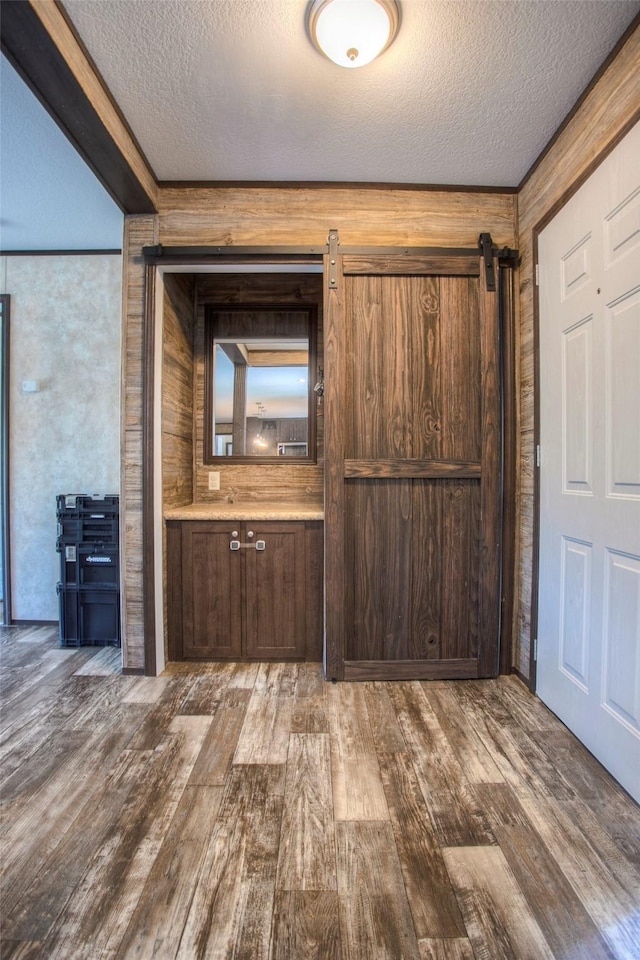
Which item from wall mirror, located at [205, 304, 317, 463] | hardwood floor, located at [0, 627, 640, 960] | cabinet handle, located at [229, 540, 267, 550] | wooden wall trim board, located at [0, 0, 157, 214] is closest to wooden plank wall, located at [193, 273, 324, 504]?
wall mirror, located at [205, 304, 317, 463]

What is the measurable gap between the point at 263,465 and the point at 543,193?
2.21 meters

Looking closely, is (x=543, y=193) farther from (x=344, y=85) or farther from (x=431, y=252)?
(x=344, y=85)

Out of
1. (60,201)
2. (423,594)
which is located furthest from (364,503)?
(60,201)

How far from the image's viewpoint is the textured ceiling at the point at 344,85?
1.48 metres

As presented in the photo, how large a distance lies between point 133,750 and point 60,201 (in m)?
2.93

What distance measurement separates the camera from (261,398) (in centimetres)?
305

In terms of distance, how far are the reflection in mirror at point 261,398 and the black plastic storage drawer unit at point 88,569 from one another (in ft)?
2.85

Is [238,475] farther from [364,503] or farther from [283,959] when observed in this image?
[283,959]

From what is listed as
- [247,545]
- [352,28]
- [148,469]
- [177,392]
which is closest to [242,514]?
[247,545]

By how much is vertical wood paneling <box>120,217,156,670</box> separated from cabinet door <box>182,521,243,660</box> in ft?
0.85

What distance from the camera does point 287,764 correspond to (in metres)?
1.66

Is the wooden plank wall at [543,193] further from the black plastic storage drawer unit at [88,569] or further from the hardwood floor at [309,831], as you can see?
the black plastic storage drawer unit at [88,569]

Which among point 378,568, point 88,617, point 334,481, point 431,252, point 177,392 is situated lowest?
point 88,617

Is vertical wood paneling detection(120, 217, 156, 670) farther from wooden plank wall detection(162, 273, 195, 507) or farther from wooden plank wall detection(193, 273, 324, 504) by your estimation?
wooden plank wall detection(193, 273, 324, 504)
